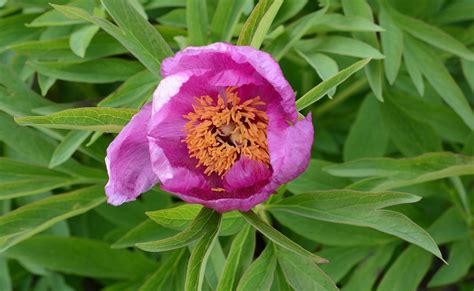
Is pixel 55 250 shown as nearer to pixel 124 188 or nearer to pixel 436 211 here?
pixel 124 188

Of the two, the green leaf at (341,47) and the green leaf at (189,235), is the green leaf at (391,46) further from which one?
the green leaf at (189,235)

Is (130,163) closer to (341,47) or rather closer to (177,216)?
(177,216)

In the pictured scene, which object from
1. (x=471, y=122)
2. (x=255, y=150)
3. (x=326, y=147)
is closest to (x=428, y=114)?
(x=471, y=122)

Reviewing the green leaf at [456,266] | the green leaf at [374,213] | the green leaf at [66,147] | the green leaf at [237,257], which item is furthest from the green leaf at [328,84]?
the green leaf at [456,266]

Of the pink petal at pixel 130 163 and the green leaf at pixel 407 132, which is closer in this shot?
the pink petal at pixel 130 163

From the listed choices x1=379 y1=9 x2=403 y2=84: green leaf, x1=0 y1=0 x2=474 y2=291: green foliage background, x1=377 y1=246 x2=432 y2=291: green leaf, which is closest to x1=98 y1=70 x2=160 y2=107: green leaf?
x1=0 y1=0 x2=474 y2=291: green foliage background

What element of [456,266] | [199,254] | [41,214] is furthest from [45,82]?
[456,266]
